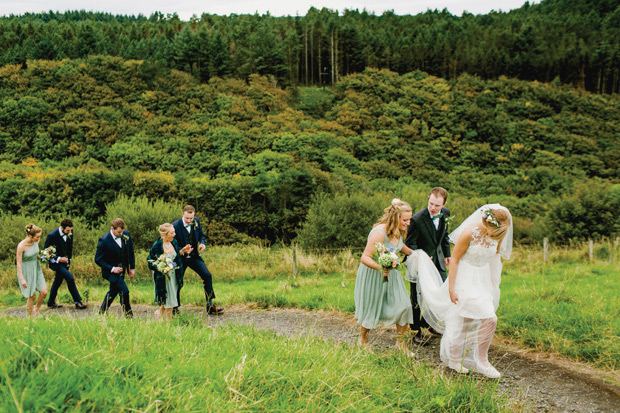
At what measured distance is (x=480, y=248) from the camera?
4691 millimetres

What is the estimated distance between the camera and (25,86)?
158 ft

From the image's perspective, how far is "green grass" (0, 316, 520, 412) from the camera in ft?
7.12

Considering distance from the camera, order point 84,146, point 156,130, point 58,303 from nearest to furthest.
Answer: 1. point 58,303
2. point 84,146
3. point 156,130

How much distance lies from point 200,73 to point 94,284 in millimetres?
55603

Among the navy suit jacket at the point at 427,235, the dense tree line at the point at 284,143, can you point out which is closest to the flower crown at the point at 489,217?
the navy suit jacket at the point at 427,235

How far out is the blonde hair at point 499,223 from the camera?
4.57 metres

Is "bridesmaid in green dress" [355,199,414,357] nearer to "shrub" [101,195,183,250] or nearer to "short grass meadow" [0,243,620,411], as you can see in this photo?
"short grass meadow" [0,243,620,411]

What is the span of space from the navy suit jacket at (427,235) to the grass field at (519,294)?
1.54 meters

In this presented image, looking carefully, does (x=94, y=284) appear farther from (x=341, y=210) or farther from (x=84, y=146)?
(x=84, y=146)

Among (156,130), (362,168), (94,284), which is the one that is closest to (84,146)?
(156,130)

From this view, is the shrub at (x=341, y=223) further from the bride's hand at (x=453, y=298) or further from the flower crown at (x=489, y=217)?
the flower crown at (x=489, y=217)

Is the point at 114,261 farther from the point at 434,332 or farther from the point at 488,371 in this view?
the point at 488,371

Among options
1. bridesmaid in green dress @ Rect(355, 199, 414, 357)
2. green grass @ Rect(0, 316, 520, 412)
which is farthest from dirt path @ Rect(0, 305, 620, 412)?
green grass @ Rect(0, 316, 520, 412)

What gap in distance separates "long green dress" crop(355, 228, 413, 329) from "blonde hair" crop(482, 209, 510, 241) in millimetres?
1194
